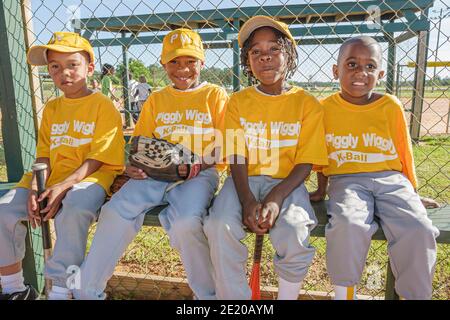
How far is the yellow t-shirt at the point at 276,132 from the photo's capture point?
5.95 feet

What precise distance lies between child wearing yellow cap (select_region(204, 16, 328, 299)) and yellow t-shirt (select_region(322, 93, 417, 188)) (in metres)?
0.10

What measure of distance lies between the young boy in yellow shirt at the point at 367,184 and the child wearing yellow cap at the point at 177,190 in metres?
0.56

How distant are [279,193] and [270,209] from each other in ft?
0.32

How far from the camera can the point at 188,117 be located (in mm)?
2025

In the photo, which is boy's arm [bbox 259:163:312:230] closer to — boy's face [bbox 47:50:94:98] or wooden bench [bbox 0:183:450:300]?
wooden bench [bbox 0:183:450:300]

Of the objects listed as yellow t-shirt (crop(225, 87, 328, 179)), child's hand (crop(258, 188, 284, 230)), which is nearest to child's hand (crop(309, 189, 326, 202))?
yellow t-shirt (crop(225, 87, 328, 179))

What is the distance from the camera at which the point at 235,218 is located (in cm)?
161

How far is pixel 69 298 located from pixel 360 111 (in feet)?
5.29

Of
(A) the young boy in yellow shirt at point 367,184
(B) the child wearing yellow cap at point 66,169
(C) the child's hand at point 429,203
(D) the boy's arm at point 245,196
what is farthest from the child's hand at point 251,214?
(C) the child's hand at point 429,203

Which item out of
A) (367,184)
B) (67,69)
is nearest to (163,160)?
(67,69)

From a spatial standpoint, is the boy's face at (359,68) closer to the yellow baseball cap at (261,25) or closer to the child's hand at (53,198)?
the yellow baseball cap at (261,25)

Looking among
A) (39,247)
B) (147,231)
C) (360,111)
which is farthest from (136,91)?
(360,111)

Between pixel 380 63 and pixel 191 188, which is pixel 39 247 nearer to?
pixel 191 188

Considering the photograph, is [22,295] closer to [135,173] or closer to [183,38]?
[135,173]
